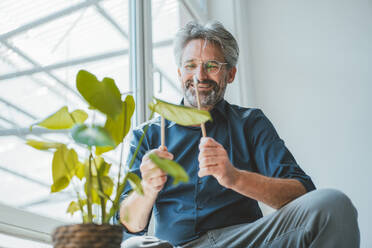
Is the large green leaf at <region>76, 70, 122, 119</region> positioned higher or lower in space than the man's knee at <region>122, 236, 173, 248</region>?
higher

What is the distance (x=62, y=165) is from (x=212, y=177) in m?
0.74

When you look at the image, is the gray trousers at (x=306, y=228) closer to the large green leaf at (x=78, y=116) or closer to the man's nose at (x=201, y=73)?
the large green leaf at (x=78, y=116)

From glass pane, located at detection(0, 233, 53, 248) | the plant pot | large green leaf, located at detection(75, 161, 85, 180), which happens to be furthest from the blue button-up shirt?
the plant pot

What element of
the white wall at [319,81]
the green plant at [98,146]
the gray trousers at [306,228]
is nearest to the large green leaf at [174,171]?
the green plant at [98,146]

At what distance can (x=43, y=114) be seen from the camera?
1.64 metres

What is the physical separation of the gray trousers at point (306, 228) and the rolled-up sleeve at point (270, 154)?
22 cm

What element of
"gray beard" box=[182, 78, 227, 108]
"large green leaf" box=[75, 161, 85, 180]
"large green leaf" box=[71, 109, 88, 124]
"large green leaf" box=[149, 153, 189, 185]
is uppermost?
"gray beard" box=[182, 78, 227, 108]

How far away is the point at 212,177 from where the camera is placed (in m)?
1.63

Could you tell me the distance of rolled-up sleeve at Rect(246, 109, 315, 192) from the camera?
1552 millimetres

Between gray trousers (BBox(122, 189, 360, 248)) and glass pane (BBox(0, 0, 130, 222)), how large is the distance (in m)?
0.47

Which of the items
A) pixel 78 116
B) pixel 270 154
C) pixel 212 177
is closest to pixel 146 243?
pixel 78 116

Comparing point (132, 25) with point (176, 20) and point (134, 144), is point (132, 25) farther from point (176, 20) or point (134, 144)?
A: point (134, 144)

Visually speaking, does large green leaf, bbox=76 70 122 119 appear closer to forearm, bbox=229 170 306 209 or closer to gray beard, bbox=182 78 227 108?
forearm, bbox=229 170 306 209

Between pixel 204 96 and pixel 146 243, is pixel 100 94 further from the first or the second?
pixel 204 96
